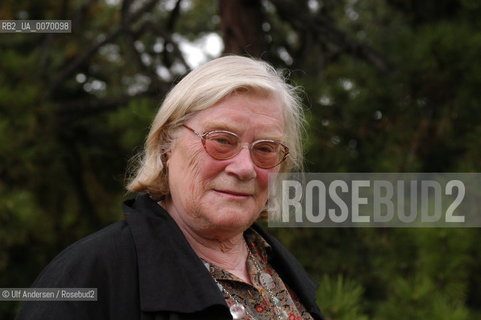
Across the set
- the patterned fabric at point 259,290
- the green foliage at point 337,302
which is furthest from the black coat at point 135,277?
the green foliage at point 337,302

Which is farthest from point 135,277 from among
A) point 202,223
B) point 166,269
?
point 202,223

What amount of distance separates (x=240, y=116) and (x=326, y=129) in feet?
5.30

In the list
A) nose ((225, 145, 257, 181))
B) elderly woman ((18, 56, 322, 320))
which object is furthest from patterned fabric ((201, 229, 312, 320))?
nose ((225, 145, 257, 181))

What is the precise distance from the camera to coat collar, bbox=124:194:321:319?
54.7 inches

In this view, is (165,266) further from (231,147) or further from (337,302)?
(337,302)

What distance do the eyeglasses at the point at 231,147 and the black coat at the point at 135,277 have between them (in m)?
0.19

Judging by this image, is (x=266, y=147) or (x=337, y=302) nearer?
(x=266, y=147)

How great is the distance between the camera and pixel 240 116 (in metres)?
1.59

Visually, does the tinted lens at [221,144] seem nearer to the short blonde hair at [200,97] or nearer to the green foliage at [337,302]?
the short blonde hair at [200,97]

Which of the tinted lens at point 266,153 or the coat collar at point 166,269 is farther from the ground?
the tinted lens at point 266,153

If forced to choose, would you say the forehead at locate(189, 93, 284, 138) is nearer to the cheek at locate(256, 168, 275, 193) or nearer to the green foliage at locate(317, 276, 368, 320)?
the cheek at locate(256, 168, 275, 193)

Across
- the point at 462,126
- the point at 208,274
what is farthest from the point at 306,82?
the point at 208,274

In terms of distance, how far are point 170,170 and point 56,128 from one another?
89.3 inches

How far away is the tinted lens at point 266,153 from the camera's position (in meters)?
1.62
